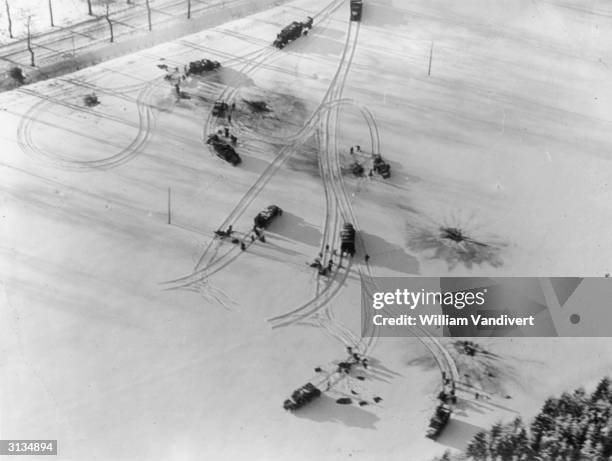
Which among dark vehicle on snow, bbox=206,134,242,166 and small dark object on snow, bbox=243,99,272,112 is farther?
small dark object on snow, bbox=243,99,272,112

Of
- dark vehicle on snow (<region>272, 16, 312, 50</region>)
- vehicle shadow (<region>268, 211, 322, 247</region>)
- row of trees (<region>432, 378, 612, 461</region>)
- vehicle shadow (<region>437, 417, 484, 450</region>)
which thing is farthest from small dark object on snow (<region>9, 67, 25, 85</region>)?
row of trees (<region>432, 378, 612, 461</region>)

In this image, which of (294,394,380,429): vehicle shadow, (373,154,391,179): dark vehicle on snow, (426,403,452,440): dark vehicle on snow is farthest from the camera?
(373,154,391,179): dark vehicle on snow

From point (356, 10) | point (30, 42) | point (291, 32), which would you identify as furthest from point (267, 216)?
point (30, 42)

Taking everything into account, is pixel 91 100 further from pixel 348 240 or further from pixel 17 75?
pixel 348 240

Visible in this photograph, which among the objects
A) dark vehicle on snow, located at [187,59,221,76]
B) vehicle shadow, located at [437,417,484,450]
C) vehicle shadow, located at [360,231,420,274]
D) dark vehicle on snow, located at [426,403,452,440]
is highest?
dark vehicle on snow, located at [187,59,221,76]

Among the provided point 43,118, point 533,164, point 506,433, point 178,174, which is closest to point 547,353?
point 506,433

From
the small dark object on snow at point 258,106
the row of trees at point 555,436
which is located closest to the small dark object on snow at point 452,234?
the row of trees at point 555,436

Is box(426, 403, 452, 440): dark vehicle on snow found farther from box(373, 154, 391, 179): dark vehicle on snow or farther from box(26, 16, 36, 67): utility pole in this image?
box(26, 16, 36, 67): utility pole
